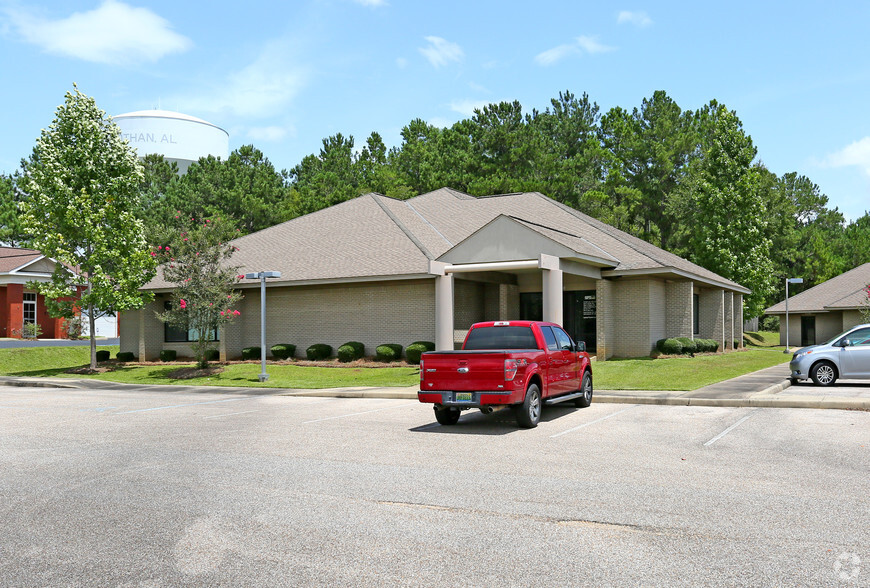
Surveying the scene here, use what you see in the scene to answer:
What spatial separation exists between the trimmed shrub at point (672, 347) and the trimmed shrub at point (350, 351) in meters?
12.5

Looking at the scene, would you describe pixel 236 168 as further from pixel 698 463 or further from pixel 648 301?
pixel 698 463

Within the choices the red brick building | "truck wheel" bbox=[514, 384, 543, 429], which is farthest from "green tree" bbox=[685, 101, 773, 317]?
the red brick building

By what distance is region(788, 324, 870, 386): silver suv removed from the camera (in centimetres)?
1991

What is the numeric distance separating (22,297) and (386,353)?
30.7 meters

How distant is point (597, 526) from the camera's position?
6.62 metres

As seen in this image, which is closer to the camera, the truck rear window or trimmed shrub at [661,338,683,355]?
the truck rear window

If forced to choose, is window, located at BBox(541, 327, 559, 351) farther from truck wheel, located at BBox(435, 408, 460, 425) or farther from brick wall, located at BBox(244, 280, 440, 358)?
brick wall, located at BBox(244, 280, 440, 358)

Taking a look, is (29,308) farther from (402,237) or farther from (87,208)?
(402,237)

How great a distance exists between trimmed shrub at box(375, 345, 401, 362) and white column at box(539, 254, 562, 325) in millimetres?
6508

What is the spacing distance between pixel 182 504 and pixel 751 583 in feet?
17.5

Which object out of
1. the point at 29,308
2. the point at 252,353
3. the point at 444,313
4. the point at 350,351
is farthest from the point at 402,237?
the point at 29,308

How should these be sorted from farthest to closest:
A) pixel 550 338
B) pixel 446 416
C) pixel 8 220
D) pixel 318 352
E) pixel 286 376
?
pixel 8 220 → pixel 318 352 → pixel 286 376 → pixel 550 338 → pixel 446 416

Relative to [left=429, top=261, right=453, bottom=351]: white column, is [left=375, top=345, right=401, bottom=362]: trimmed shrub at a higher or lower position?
lower

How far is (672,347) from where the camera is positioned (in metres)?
30.1
